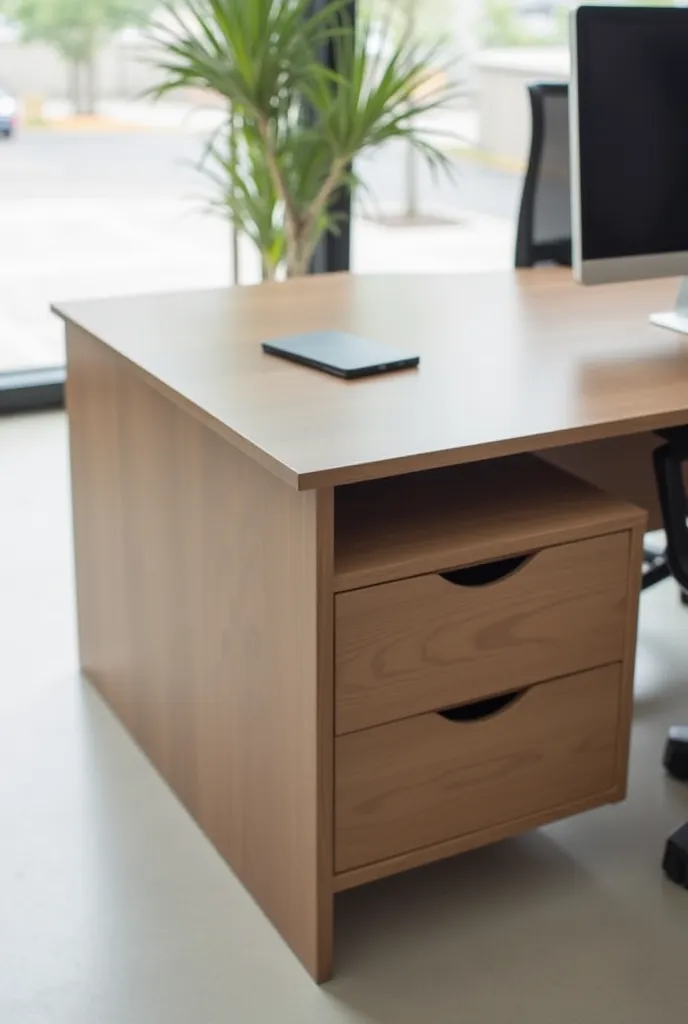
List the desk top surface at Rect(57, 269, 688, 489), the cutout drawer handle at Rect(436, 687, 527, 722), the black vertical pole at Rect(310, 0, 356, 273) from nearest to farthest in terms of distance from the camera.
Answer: the desk top surface at Rect(57, 269, 688, 489)
the cutout drawer handle at Rect(436, 687, 527, 722)
the black vertical pole at Rect(310, 0, 356, 273)

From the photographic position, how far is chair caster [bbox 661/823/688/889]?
2100 mm

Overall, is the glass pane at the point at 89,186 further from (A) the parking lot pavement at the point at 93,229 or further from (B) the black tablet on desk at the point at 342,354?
(B) the black tablet on desk at the point at 342,354

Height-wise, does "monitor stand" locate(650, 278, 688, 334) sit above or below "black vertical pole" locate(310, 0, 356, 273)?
above

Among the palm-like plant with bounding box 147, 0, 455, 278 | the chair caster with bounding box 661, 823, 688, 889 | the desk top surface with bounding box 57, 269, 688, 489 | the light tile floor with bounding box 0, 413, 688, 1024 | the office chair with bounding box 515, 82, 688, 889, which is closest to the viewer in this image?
the desk top surface with bounding box 57, 269, 688, 489

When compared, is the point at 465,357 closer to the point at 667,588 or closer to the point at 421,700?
the point at 421,700

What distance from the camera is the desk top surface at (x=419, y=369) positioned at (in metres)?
1.75

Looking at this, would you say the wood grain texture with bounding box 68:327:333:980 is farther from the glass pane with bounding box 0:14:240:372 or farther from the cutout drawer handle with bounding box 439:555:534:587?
the glass pane with bounding box 0:14:240:372

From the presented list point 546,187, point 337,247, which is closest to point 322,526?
point 546,187

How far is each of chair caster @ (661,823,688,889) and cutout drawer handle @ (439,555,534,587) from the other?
52cm

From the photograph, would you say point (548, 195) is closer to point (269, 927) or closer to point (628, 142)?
point (628, 142)

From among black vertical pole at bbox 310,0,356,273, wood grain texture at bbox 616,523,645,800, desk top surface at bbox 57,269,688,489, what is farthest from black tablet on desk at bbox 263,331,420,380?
black vertical pole at bbox 310,0,356,273

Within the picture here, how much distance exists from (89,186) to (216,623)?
9.69 feet

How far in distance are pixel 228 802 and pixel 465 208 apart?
3546mm

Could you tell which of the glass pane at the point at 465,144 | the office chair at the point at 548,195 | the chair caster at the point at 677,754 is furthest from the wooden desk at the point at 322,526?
the glass pane at the point at 465,144
